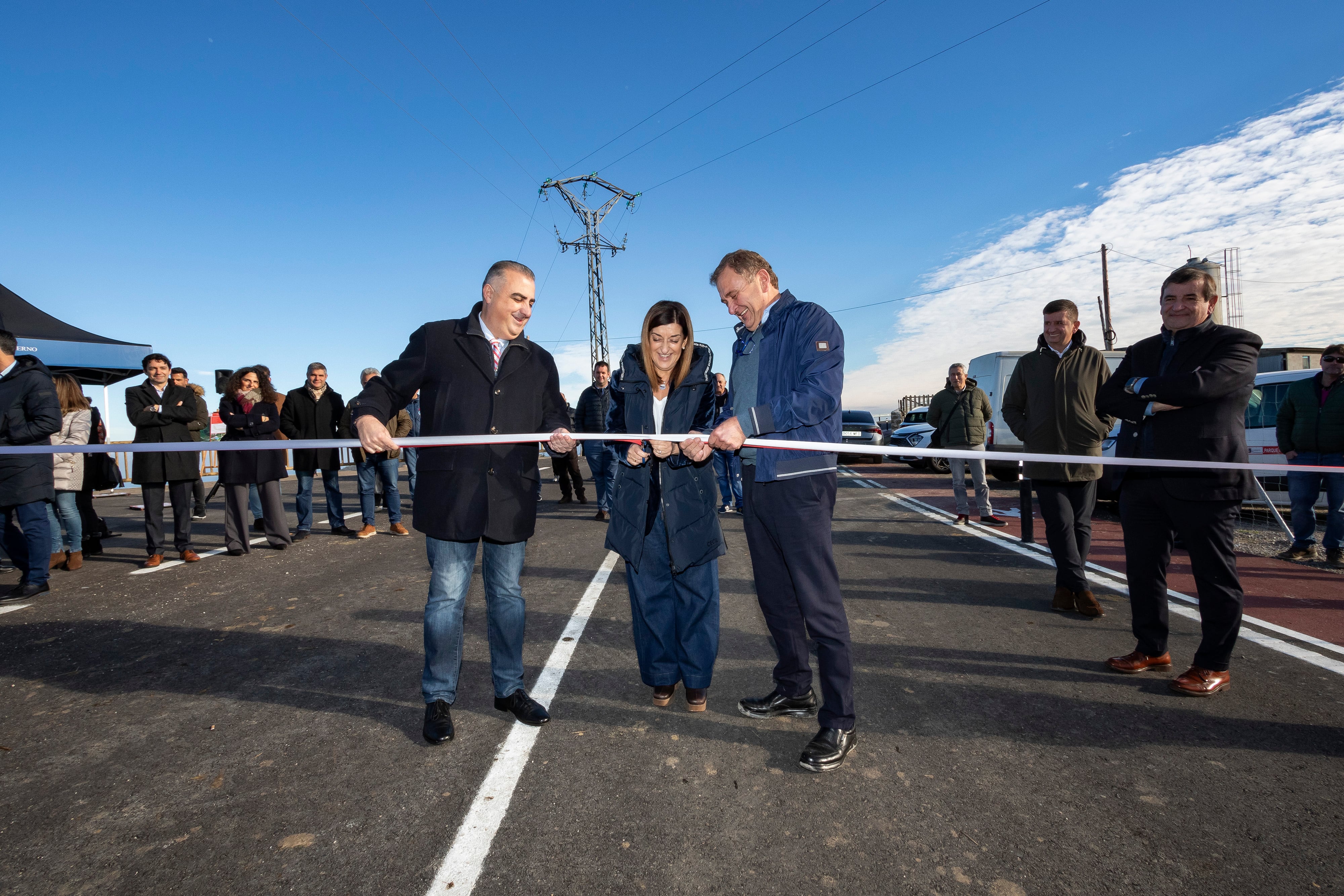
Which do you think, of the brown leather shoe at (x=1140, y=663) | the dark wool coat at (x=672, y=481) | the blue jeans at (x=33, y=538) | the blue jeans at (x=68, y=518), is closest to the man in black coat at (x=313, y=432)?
the blue jeans at (x=68, y=518)

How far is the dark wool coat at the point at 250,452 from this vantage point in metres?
7.07

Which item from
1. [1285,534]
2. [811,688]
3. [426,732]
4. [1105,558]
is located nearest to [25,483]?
[426,732]

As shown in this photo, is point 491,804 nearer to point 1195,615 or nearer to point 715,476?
point 715,476

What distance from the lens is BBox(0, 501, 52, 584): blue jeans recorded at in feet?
17.9

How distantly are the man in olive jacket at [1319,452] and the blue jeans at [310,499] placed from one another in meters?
10.6

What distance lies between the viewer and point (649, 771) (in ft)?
8.46

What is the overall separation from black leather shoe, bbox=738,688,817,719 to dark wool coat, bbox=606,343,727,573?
28.1 inches

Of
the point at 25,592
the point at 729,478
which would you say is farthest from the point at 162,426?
the point at 729,478

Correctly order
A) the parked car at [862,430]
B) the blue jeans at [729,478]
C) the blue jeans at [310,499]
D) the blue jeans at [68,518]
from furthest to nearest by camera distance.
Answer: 1. the parked car at [862,430]
2. the blue jeans at [729,478]
3. the blue jeans at [310,499]
4. the blue jeans at [68,518]

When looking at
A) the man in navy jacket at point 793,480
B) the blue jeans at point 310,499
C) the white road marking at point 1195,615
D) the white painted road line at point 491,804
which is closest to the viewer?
the white painted road line at point 491,804

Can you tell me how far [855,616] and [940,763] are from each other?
6.77ft

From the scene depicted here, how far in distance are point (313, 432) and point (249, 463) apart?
1256 millimetres

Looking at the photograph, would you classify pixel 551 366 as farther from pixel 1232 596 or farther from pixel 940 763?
pixel 1232 596

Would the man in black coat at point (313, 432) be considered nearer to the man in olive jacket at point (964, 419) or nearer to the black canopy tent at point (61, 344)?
the man in olive jacket at point (964, 419)
